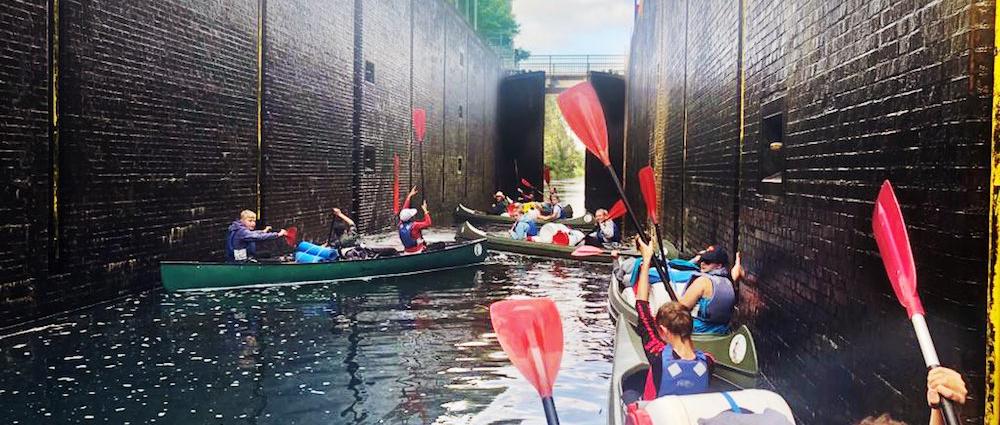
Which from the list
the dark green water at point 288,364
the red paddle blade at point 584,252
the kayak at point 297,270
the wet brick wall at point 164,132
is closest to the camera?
the dark green water at point 288,364

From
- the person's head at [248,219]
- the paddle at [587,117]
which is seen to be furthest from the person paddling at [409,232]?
the paddle at [587,117]

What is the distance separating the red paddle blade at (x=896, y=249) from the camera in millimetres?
3218

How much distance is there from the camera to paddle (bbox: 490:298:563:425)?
412 cm

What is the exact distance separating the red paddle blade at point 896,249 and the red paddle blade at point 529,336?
1.52m

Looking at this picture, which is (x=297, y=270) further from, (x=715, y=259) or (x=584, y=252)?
(x=715, y=259)

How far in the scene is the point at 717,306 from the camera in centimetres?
671

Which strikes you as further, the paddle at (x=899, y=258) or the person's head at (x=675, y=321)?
the person's head at (x=675, y=321)

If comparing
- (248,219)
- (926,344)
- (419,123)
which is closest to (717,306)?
(926,344)

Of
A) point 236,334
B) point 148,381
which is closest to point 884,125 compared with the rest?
point 148,381

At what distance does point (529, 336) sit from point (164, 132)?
9114 millimetres

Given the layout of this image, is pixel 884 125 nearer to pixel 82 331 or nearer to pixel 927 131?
pixel 927 131

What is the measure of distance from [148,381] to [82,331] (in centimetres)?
238

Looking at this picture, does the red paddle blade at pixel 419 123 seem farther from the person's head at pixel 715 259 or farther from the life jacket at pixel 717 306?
the life jacket at pixel 717 306

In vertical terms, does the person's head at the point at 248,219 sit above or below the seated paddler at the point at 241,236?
above
